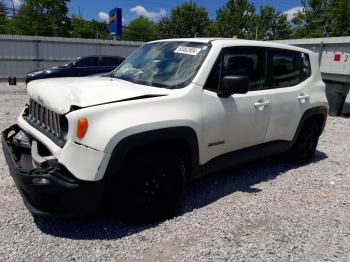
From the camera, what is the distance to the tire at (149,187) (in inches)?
113

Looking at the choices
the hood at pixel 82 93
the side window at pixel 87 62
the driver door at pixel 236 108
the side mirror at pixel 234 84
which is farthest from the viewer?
the side window at pixel 87 62

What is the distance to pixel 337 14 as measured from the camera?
3478 centimetres

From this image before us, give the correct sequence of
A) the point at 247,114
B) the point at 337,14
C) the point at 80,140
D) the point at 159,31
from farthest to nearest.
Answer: the point at 159,31, the point at 337,14, the point at 247,114, the point at 80,140

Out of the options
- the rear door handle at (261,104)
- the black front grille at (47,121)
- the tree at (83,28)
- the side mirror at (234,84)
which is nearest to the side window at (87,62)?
the black front grille at (47,121)

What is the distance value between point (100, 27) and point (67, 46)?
43.6 m

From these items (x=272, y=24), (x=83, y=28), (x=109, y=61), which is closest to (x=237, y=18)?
(x=272, y=24)

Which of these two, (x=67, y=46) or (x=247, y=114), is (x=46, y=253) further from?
(x=67, y=46)

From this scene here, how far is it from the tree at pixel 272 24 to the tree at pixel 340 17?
19577mm

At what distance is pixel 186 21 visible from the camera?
53.1 metres

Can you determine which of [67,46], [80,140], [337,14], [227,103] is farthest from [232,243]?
[337,14]

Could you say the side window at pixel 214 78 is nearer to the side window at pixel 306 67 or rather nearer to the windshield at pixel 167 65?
the windshield at pixel 167 65

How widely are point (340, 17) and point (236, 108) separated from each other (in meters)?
37.2

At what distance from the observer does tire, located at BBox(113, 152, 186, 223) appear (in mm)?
2883

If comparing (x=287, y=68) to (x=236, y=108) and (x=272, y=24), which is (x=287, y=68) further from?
(x=272, y=24)
